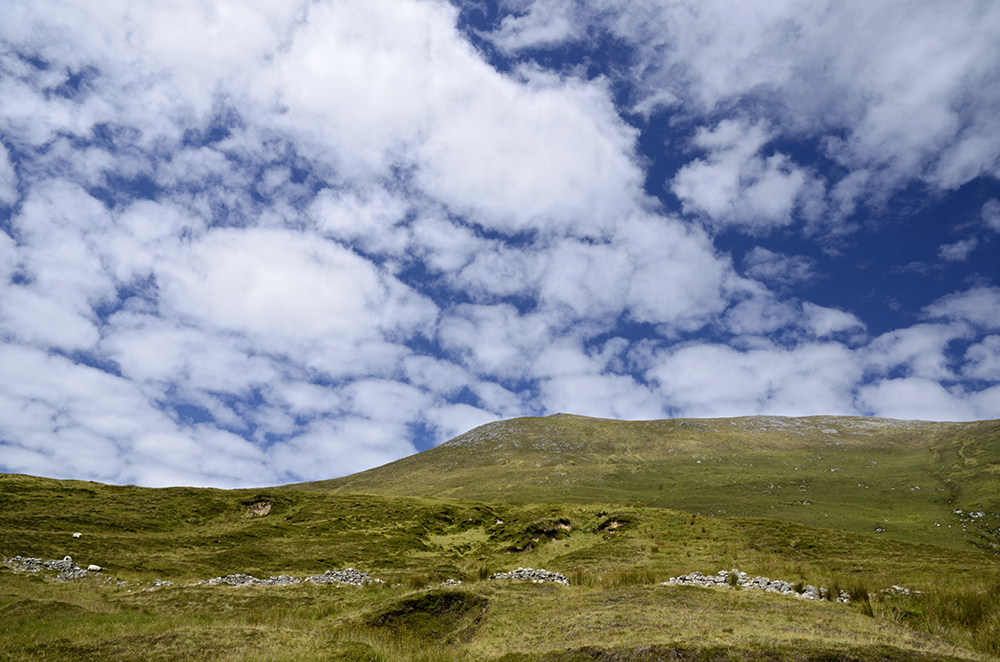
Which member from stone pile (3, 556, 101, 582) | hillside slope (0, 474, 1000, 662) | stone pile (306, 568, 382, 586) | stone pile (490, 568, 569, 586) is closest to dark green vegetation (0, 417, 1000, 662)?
hillside slope (0, 474, 1000, 662)

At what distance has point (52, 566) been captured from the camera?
2855 centimetres

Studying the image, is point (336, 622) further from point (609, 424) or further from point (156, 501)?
point (609, 424)

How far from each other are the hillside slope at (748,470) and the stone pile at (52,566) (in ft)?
225

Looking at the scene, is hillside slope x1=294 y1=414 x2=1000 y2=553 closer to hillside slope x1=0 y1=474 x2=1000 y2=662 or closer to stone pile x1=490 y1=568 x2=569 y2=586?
hillside slope x1=0 y1=474 x2=1000 y2=662

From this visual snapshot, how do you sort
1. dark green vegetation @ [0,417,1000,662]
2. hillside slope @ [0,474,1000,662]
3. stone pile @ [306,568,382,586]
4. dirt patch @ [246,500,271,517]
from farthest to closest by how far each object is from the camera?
dirt patch @ [246,500,271,517] < stone pile @ [306,568,382,586] < dark green vegetation @ [0,417,1000,662] < hillside slope @ [0,474,1000,662]

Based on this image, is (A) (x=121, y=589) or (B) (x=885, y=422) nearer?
(A) (x=121, y=589)

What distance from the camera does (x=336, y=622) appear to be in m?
16.8

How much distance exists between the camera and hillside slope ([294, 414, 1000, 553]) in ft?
244

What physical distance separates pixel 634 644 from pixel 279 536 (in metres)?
38.4

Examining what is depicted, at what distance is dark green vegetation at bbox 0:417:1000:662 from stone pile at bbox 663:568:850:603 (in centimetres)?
100

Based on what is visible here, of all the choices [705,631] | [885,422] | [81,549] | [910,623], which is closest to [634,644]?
[705,631]

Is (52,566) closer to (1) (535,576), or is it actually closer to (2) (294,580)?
(2) (294,580)

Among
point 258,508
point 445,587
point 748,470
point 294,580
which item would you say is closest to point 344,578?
point 294,580

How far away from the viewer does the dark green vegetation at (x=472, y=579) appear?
12477mm
